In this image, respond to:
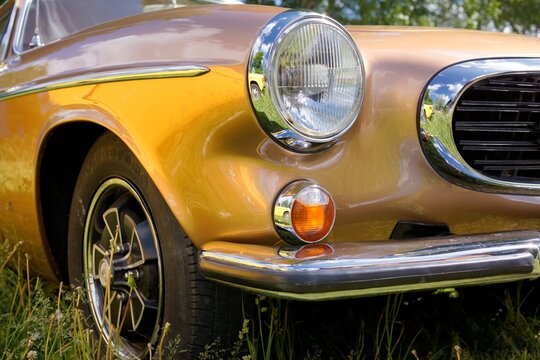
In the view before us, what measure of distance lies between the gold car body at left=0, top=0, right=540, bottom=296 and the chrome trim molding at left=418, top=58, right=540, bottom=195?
2cm

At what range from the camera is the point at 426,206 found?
1803mm

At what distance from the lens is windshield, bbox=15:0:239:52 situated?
2.99 meters

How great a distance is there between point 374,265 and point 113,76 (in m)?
0.89

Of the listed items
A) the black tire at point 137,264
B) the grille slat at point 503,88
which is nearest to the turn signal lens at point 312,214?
the black tire at point 137,264

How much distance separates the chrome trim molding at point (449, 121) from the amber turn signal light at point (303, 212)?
32cm

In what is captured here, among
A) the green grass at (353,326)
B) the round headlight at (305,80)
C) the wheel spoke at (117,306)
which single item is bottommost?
the green grass at (353,326)

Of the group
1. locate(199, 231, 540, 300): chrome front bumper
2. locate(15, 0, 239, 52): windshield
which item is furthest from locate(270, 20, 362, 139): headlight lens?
locate(15, 0, 239, 52): windshield

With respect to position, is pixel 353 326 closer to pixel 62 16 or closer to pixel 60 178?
pixel 60 178

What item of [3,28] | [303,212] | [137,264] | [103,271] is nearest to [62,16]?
[3,28]

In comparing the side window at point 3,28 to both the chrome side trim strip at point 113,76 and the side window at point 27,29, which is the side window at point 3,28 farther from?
the chrome side trim strip at point 113,76

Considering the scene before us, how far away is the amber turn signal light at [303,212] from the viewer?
1.64 m

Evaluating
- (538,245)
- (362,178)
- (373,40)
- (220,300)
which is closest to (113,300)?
(220,300)

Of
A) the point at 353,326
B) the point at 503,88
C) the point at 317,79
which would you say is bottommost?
the point at 353,326

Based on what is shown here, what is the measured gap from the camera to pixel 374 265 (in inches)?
61.7
